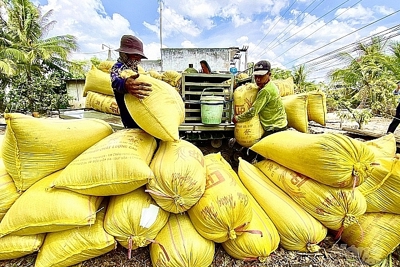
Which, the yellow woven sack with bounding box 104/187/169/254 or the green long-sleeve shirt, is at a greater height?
the green long-sleeve shirt

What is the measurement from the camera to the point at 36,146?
1296 millimetres

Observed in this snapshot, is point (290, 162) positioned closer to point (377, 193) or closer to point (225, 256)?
point (377, 193)

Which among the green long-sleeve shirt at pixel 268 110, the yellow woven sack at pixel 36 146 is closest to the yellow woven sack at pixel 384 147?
the green long-sleeve shirt at pixel 268 110

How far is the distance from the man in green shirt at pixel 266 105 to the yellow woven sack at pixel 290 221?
93cm

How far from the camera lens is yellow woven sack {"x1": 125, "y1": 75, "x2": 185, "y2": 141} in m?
1.42

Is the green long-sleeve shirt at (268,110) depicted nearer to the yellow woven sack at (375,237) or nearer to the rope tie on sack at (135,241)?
the yellow woven sack at (375,237)

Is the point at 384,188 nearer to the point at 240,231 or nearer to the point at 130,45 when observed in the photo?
the point at 240,231

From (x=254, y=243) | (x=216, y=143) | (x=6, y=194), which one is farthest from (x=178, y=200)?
(x=216, y=143)

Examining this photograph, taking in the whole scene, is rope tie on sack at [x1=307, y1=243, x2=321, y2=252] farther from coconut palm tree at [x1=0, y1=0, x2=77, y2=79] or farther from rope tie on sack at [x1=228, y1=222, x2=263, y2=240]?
coconut palm tree at [x1=0, y1=0, x2=77, y2=79]

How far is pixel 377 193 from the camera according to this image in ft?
5.15

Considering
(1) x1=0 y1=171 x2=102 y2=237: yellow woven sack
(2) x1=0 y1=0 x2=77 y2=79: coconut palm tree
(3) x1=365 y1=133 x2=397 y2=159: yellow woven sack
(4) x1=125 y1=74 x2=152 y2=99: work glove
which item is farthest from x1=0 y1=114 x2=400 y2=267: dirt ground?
(2) x1=0 y1=0 x2=77 y2=79: coconut palm tree

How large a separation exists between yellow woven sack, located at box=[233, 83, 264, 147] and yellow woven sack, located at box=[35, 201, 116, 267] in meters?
1.70

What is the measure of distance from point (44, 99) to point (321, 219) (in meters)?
11.5

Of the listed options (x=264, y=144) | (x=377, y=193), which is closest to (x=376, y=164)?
(x=377, y=193)
